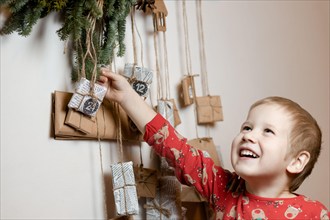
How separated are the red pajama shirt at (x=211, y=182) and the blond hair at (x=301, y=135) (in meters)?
0.07

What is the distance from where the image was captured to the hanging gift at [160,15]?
53.4 inches

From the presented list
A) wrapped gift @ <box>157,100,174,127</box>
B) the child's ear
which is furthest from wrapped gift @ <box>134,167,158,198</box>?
the child's ear

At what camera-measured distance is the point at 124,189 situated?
114 centimetres

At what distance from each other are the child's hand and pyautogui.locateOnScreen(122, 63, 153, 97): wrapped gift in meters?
0.05

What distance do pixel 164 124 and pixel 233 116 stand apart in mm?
485

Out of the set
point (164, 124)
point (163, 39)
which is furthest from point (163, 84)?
point (164, 124)

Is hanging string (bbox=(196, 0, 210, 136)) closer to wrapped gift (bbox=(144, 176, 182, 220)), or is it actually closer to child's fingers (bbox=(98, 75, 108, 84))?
wrapped gift (bbox=(144, 176, 182, 220))

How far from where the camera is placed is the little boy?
110cm

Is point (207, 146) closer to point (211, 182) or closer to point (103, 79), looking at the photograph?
point (211, 182)

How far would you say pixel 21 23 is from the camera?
1.09 m

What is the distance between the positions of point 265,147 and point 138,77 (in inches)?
14.3

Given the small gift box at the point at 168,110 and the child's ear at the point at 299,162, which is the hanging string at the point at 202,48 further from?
the child's ear at the point at 299,162

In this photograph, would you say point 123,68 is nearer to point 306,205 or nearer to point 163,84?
point 163,84

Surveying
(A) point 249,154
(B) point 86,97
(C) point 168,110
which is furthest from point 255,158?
(B) point 86,97
